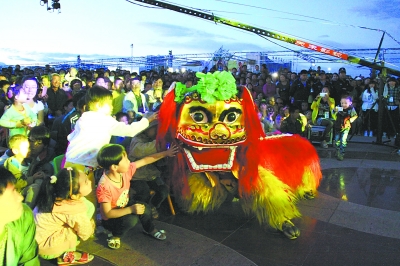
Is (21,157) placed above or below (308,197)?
above

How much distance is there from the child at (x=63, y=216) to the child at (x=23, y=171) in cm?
24

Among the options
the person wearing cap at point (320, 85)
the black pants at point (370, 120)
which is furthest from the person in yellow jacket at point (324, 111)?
the black pants at point (370, 120)

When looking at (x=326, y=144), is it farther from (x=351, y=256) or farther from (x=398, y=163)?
(x=351, y=256)

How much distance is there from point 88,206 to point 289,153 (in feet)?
7.37

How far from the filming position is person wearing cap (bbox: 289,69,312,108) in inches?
396

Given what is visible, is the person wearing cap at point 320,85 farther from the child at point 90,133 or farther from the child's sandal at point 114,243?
the child's sandal at point 114,243

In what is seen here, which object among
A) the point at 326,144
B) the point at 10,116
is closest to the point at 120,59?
the point at 326,144

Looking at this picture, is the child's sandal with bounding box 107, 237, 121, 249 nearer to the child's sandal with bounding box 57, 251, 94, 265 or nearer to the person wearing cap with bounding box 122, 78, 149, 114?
the child's sandal with bounding box 57, 251, 94, 265

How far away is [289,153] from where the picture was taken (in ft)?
14.2

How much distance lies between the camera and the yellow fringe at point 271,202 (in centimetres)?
359

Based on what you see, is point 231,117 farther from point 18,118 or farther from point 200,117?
point 18,118

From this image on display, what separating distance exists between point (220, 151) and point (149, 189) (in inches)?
34.1

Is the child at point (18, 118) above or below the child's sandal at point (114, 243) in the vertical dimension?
above

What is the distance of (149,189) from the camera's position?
3990mm
